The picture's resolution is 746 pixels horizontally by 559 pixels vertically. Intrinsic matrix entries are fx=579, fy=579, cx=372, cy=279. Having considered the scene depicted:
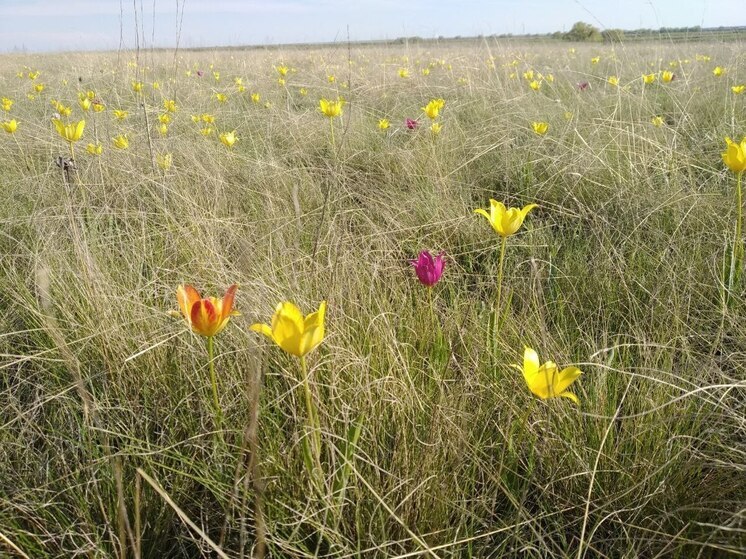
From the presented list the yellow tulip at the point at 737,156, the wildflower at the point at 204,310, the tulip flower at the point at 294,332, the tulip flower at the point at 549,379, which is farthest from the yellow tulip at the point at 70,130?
the yellow tulip at the point at 737,156

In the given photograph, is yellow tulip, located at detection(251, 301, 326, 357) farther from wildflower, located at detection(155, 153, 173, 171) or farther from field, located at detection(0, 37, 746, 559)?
wildflower, located at detection(155, 153, 173, 171)

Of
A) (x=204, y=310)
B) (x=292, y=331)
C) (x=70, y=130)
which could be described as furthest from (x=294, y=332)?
(x=70, y=130)

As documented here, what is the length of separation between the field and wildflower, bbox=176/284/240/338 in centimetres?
15

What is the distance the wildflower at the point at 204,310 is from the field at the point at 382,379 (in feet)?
0.48

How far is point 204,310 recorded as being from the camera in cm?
98

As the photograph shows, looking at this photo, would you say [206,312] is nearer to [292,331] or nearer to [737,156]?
[292,331]

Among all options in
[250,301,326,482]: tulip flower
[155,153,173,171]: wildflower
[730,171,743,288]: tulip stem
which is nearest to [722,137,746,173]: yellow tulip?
[730,171,743,288]: tulip stem

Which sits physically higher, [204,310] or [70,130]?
[70,130]

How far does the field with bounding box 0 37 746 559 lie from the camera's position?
1.05m

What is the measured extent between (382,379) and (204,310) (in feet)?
1.34

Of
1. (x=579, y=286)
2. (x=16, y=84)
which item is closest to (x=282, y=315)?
(x=579, y=286)

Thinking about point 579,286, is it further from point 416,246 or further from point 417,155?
point 417,155

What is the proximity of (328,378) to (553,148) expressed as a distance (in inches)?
91.5

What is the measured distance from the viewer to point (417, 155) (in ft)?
10.4
